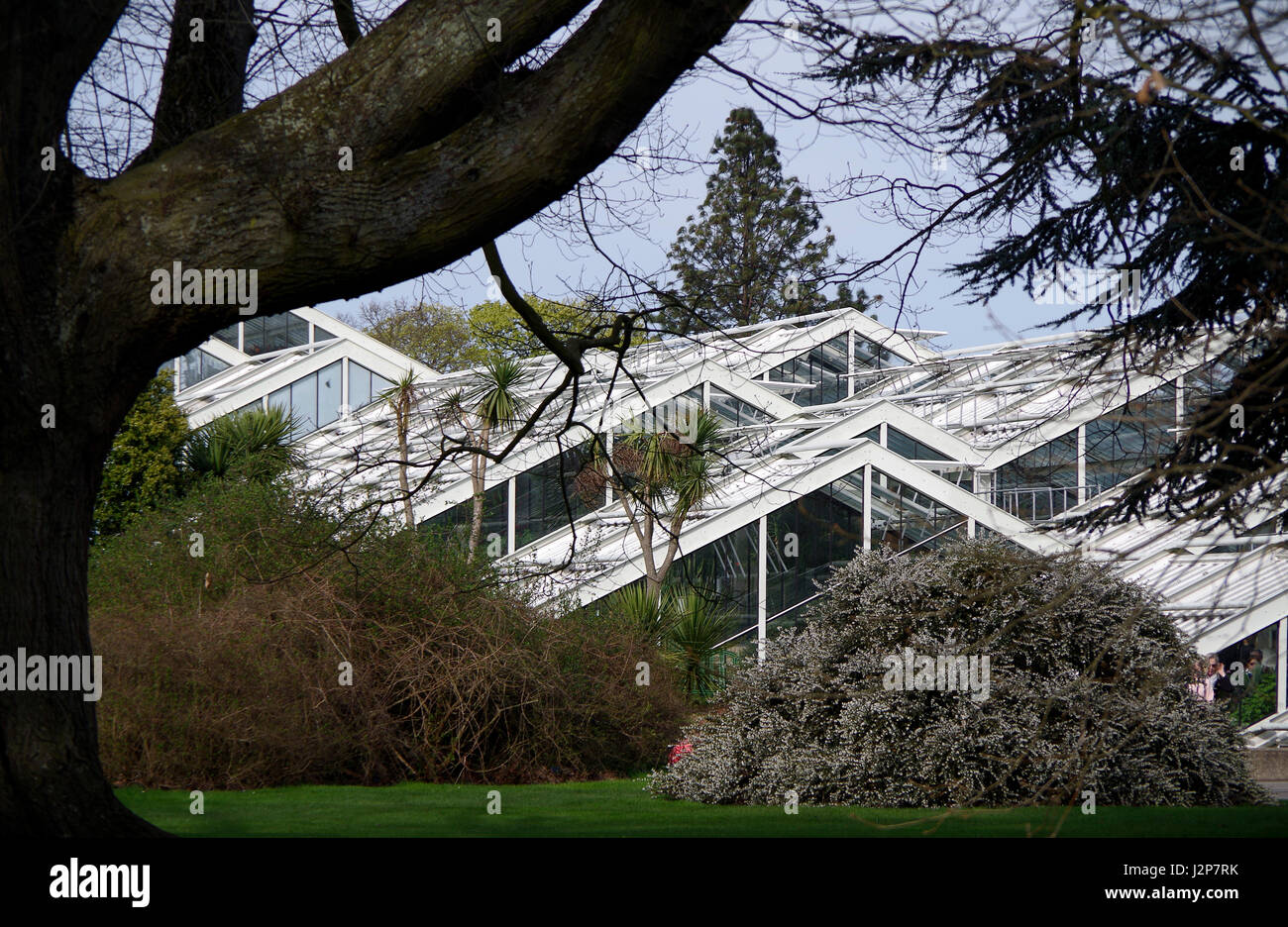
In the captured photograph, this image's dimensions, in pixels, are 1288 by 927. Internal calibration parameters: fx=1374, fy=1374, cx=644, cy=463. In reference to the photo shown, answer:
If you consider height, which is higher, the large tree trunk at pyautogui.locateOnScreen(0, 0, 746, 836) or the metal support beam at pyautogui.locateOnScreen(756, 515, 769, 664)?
the large tree trunk at pyautogui.locateOnScreen(0, 0, 746, 836)

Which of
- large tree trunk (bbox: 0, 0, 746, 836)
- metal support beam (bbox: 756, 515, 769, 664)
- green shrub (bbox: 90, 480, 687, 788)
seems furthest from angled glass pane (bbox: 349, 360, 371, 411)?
large tree trunk (bbox: 0, 0, 746, 836)

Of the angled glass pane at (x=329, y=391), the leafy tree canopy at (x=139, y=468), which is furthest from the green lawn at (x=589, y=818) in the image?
the angled glass pane at (x=329, y=391)

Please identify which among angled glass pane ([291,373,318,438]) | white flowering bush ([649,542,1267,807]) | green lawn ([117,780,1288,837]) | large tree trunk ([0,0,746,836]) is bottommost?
green lawn ([117,780,1288,837])

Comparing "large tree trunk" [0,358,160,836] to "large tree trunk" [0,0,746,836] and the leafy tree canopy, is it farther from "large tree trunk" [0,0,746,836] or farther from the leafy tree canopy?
the leafy tree canopy

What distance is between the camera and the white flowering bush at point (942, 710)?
9883mm

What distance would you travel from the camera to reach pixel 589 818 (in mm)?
9852

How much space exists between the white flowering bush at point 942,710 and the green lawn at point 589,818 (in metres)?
0.33

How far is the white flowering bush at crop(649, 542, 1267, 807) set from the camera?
389 inches

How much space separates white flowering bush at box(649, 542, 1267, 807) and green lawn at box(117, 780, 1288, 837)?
1.08 ft

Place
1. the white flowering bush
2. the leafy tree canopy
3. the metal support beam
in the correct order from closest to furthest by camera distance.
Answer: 1. the white flowering bush
2. the metal support beam
3. the leafy tree canopy

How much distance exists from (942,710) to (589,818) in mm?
2693

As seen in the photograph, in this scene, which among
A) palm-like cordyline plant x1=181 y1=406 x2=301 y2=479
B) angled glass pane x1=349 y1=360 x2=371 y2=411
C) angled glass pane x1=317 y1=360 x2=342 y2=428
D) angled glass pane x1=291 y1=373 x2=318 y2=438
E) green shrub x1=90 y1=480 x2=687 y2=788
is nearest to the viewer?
green shrub x1=90 y1=480 x2=687 y2=788

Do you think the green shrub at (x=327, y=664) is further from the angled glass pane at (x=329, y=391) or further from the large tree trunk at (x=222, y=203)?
the angled glass pane at (x=329, y=391)
